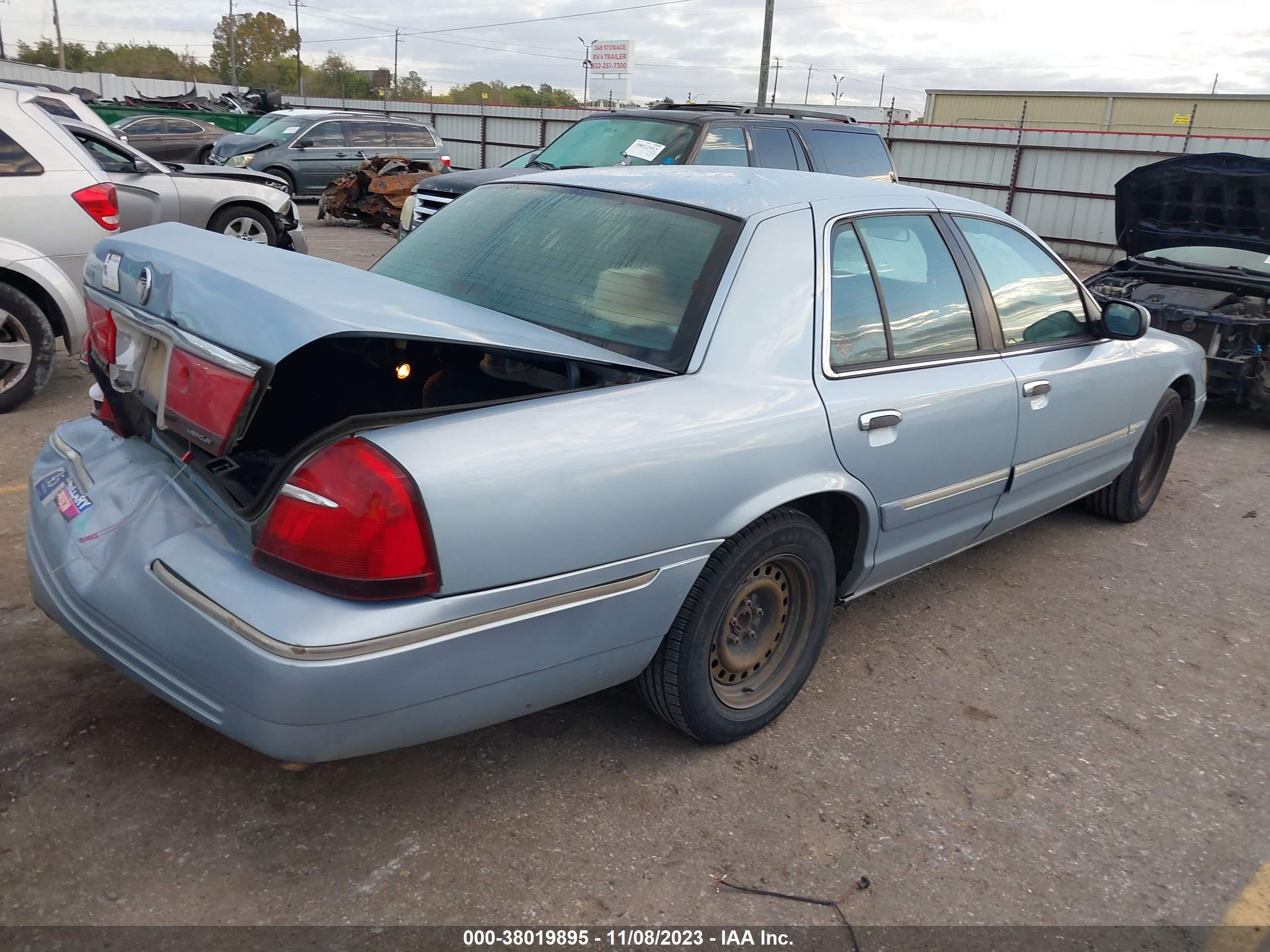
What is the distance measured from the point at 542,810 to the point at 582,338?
1.30 meters

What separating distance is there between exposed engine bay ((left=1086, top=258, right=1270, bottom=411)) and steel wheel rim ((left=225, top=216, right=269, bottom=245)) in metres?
7.40

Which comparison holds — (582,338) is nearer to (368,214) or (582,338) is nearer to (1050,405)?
(1050,405)

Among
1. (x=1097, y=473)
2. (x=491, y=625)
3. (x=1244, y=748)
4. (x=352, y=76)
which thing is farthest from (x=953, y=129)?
(x=352, y=76)

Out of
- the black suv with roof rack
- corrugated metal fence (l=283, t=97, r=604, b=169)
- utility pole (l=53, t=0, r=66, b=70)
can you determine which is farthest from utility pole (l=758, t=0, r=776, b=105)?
utility pole (l=53, t=0, r=66, b=70)

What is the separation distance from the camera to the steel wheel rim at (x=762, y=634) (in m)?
2.88

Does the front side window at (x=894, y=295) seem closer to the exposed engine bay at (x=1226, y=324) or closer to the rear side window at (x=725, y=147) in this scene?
the exposed engine bay at (x=1226, y=324)

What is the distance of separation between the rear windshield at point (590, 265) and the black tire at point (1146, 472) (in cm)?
294

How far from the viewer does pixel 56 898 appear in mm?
2184

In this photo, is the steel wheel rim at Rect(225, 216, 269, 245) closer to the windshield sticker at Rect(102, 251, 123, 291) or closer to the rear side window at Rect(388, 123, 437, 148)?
the windshield sticker at Rect(102, 251, 123, 291)

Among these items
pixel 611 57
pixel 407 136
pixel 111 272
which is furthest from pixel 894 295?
pixel 611 57

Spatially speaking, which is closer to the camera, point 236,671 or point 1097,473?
point 236,671

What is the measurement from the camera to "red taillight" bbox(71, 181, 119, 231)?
236 inches

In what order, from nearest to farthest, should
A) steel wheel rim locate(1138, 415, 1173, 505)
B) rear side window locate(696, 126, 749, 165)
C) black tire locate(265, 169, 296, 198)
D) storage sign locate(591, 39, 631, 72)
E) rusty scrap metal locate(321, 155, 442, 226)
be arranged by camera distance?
steel wheel rim locate(1138, 415, 1173, 505) < rear side window locate(696, 126, 749, 165) < rusty scrap metal locate(321, 155, 442, 226) < black tire locate(265, 169, 296, 198) < storage sign locate(591, 39, 631, 72)

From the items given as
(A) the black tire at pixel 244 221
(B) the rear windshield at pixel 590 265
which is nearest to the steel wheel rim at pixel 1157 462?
(B) the rear windshield at pixel 590 265
